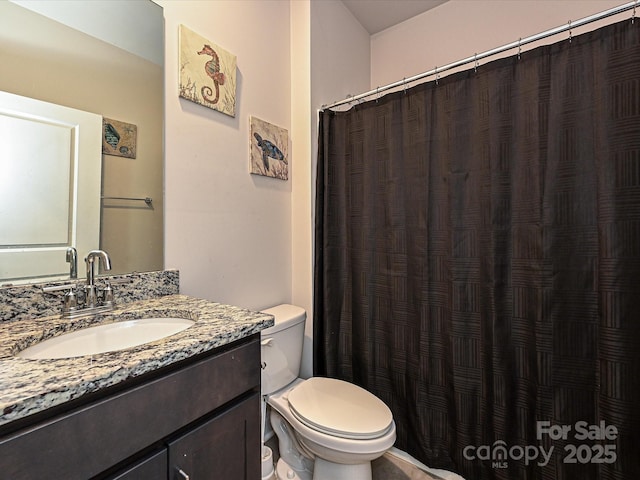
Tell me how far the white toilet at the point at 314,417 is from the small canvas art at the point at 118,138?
869 mm

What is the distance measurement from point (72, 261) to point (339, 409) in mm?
1103

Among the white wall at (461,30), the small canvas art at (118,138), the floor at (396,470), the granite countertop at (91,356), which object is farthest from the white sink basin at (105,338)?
the white wall at (461,30)

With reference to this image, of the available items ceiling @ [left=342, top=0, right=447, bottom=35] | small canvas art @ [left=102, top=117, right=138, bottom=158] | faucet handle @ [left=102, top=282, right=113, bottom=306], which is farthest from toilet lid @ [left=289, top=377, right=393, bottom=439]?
ceiling @ [left=342, top=0, right=447, bottom=35]

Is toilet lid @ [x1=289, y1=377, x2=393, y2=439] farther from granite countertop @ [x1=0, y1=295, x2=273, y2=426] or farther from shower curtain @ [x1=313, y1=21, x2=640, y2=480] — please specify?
granite countertop @ [x1=0, y1=295, x2=273, y2=426]

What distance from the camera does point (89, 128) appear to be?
97cm

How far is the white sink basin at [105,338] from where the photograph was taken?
713 millimetres

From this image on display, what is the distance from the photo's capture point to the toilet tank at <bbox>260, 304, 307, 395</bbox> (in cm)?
129

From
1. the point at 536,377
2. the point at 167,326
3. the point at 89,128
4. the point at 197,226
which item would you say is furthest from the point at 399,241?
the point at 89,128

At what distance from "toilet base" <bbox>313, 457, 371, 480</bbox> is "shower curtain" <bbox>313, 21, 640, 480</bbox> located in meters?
0.37

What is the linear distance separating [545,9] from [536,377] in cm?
185

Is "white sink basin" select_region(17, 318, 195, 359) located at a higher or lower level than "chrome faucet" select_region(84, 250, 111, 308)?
lower

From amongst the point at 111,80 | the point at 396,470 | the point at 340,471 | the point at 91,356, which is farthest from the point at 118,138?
the point at 396,470

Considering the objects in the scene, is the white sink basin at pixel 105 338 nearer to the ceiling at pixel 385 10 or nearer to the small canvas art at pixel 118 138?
the small canvas art at pixel 118 138

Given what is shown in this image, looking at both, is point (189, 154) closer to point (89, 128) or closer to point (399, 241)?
point (89, 128)
